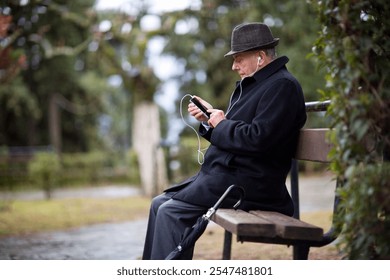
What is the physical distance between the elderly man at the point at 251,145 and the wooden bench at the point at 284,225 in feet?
0.38

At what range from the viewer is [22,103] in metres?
21.9

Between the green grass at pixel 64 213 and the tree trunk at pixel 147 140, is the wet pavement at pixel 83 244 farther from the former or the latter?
the tree trunk at pixel 147 140

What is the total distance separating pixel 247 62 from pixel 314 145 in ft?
2.31

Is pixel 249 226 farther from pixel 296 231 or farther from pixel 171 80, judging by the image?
pixel 171 80

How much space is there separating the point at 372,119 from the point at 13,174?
643 inches

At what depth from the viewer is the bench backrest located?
335 centimetres

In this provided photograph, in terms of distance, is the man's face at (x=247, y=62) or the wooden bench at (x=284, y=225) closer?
the wooden bench at (x=284, y=225)

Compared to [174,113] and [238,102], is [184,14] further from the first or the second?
[174,113]

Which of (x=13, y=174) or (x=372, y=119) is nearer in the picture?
(x=372, y=119)

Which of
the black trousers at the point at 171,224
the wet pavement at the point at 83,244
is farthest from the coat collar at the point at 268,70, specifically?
the wet pavement at the point at 83,244

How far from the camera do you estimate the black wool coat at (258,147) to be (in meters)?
3.35

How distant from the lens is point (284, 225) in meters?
2.85

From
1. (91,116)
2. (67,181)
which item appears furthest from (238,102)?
(91,116)
